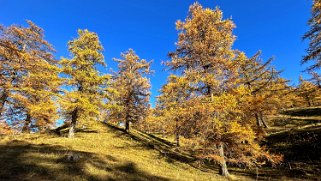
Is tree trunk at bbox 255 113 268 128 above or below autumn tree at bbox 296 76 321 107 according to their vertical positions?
below

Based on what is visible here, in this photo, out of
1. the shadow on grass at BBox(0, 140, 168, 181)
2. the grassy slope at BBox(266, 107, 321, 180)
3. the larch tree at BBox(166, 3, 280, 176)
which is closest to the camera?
the shadow on grass at BBox(0, 140, 168, 181)

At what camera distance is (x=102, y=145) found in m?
21.1

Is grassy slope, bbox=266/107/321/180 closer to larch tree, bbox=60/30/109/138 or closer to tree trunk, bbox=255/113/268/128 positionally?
tree trunk, bbox=255/113/268/128

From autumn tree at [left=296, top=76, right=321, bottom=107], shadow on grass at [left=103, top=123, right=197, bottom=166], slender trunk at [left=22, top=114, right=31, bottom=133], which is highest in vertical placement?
autumn tree at [left=296, top=76, right=321, bottom=107]

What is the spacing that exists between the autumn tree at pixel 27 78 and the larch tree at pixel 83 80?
4.41 feet

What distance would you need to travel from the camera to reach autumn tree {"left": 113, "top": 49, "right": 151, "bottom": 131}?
30.0m

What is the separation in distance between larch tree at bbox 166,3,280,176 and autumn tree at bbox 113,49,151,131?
14.9 metres

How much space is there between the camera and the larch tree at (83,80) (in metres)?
21.8

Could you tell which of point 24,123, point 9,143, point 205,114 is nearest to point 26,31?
point 24,123

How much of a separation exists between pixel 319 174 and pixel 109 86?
20.6 m

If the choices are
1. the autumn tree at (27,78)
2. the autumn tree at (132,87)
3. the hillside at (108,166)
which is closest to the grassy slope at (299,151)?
the hillside at (108,166)

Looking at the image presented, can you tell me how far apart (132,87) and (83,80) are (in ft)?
29.5

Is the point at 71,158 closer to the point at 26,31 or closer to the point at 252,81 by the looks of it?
the point at 26,31

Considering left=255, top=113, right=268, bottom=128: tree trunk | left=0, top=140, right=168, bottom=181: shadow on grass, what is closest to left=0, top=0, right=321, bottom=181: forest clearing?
left=0, top=140, right=168, bottom=181: shadow on grass
